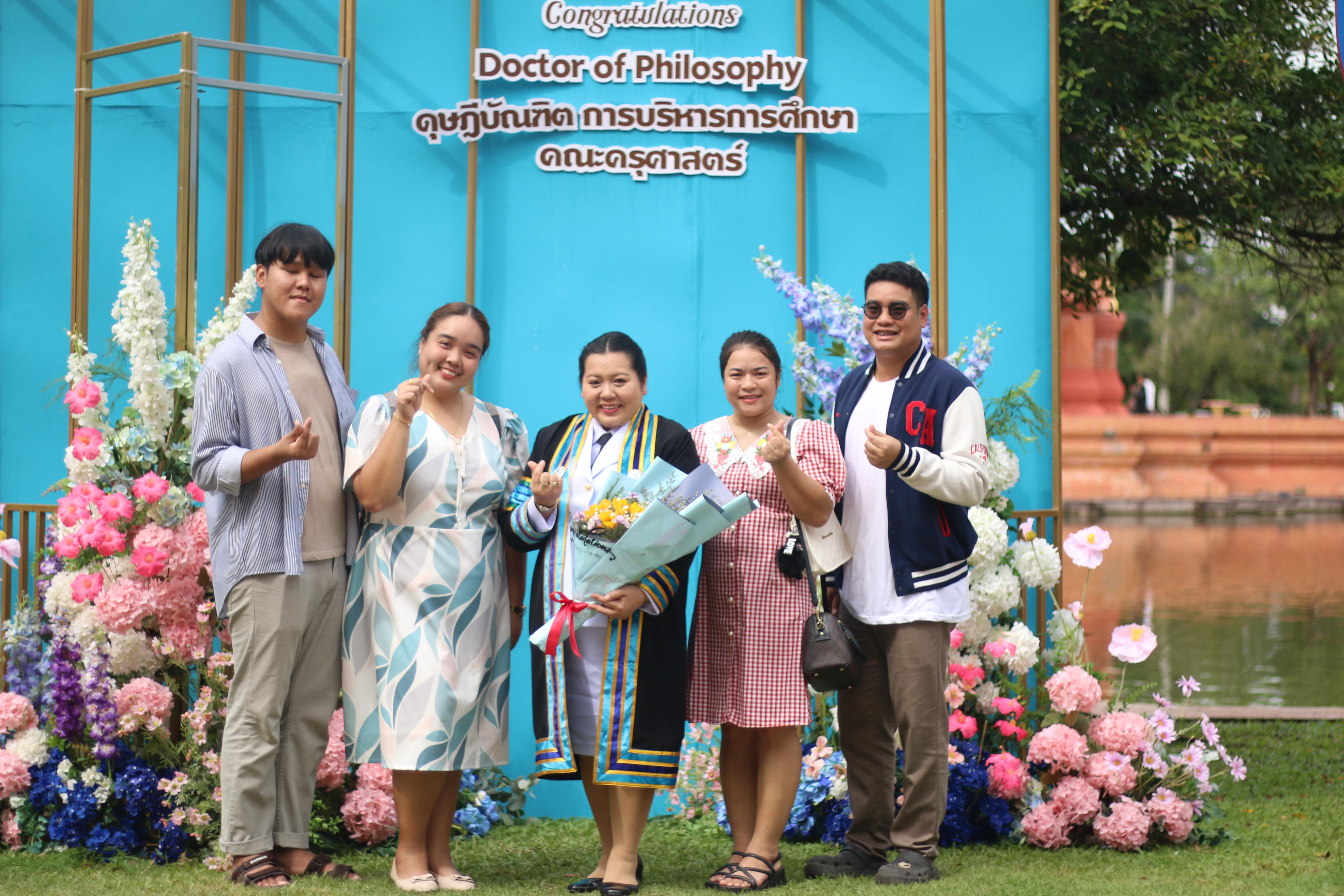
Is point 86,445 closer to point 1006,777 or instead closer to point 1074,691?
point 1006,777

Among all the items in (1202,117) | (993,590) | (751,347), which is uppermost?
(1202,117)

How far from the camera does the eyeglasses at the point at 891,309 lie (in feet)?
11.9

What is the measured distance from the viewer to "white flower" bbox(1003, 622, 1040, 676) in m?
4.40

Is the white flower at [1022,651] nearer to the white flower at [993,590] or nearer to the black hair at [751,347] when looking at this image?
the white flower at [993,590]

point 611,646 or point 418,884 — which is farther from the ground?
point 611,646

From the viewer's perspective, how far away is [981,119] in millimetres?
5051

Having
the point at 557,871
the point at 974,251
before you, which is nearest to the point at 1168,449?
the point at 974,251

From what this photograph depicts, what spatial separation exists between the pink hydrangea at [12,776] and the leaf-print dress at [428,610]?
4.44 ft

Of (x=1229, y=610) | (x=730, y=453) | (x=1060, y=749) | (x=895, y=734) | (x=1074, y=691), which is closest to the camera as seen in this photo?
(x=730, y=453)

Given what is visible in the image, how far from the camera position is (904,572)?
11.6 feet

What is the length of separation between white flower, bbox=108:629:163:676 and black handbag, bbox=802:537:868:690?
2.10 metres

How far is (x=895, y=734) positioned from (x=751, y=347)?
4.22 feet

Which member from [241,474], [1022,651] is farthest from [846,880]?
[241,474]

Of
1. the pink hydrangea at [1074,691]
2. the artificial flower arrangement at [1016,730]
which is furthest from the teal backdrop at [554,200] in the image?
the pink hydrangea at [1074,691]
